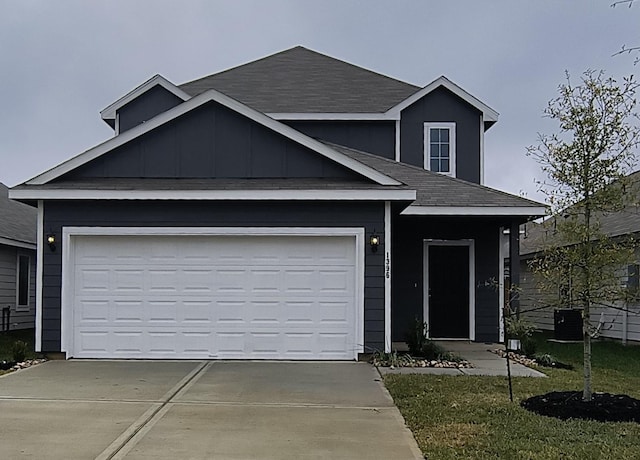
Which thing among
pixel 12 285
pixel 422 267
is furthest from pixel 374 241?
pixel 12 285

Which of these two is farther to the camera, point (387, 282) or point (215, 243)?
point (215, 243)

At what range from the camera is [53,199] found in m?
11.4

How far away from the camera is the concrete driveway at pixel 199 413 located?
6.10 metres

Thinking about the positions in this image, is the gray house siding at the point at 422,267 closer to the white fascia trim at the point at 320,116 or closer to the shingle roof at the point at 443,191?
the shingle roof at the point at 443,191

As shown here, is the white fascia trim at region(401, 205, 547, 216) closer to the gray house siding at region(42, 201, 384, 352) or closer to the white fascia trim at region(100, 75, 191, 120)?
the gray house siding at region(42, 201, 384, 352)

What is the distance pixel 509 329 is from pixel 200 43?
16.3 meters

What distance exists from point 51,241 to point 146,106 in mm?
6745

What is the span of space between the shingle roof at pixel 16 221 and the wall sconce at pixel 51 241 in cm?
622

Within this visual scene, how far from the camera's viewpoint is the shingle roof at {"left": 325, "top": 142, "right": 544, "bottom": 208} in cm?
1304

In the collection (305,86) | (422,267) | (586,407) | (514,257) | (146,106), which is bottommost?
(586,407)

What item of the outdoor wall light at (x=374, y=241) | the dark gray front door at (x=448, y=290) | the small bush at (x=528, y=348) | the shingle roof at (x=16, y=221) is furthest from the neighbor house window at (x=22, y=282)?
the small bush at (x=528, y=348)

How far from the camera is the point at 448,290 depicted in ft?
49.2

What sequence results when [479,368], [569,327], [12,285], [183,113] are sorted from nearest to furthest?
[479,368]
[183,113]
[569,327]
[12,285]

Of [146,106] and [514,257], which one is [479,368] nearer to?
[514,257]
